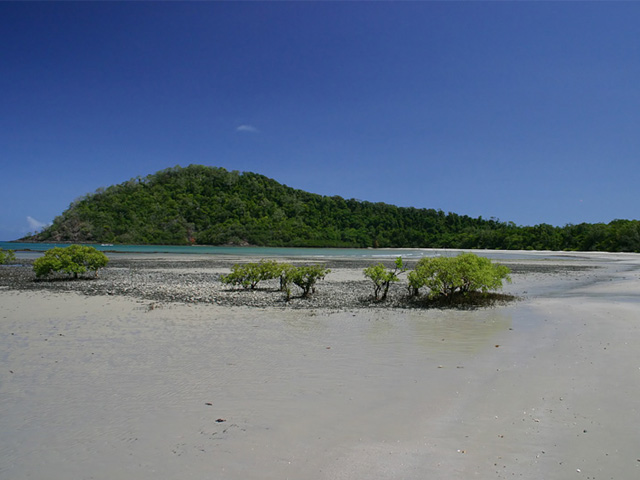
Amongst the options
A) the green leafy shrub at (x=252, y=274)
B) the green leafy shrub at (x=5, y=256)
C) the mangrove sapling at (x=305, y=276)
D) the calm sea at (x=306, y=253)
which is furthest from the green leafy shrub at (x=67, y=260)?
the calm sea at (x=306, y=253)

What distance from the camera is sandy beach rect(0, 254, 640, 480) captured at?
4.05 meters

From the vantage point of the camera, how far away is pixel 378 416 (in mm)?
5082

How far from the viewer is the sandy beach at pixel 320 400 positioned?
405 cm

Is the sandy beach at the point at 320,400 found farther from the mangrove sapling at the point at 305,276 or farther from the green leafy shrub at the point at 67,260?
the green leafy shrub at the point at 67,260

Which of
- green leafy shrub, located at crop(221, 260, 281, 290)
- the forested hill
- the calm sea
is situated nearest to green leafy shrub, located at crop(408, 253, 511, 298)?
green leafy shrub, located at crop(221, 260, 281, 290)

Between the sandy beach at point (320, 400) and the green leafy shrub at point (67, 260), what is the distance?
483 inches

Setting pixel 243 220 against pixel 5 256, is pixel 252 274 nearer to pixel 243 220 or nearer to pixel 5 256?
pixel 5 256

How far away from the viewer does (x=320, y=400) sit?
18.5 feet

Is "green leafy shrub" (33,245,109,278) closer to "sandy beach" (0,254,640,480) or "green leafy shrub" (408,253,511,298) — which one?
"sandy beach" (0,254,640,480)

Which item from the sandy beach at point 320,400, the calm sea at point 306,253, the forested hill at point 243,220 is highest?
the forested hill at point 243,220

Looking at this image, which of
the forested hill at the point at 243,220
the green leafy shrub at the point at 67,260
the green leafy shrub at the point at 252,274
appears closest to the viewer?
the green leafy shrub at the point at 252,274

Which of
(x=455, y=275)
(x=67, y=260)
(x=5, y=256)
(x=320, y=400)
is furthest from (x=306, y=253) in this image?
(x=320, y=400)

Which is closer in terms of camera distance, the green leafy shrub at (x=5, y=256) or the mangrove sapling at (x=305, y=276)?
the mangrove sapling at (x=305, y=276)

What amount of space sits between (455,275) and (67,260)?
777 inches
